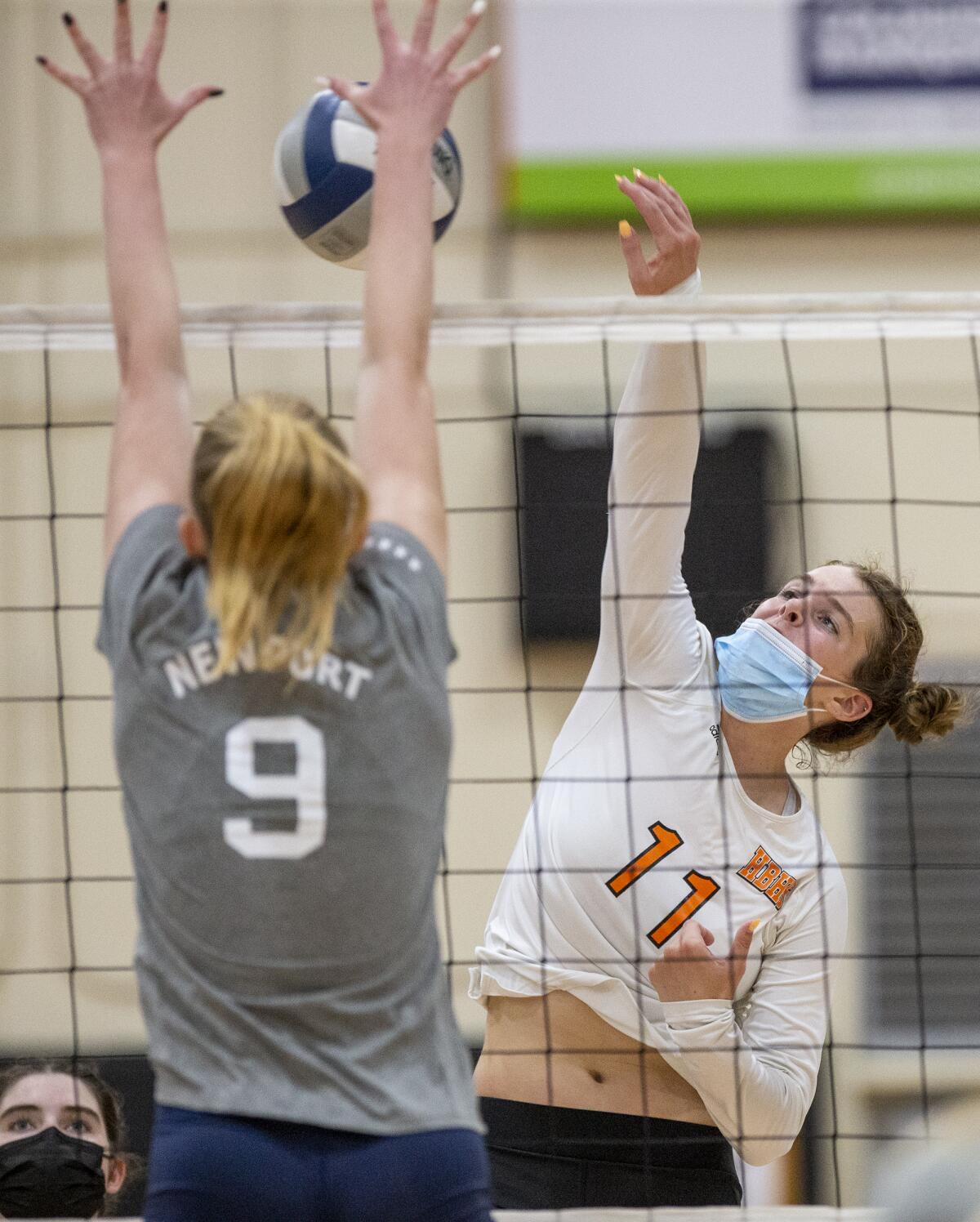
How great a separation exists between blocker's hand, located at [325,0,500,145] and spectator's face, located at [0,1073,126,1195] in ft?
6.19

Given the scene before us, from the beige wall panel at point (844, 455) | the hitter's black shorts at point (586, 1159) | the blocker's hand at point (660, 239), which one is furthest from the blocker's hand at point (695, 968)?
the beige wall panel at point (844, 455)

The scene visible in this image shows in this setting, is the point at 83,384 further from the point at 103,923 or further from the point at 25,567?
the point at 103,923

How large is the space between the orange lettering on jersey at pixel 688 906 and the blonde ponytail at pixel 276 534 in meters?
1.09

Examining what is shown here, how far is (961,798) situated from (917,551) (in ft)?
2.76

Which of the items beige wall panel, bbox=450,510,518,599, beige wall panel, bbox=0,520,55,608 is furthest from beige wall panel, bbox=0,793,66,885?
beige wall panel, bbox=450,510,518,599

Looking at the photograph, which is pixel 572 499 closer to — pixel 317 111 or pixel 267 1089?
pixel 317 111

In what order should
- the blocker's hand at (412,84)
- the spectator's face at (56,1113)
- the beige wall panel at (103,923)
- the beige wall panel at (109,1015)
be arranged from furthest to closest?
the beige wall panel at (103,923) < the beige wall panel at (109,1015) < the spectator's face at (56,1113) < the blocker's hand at (412,84)

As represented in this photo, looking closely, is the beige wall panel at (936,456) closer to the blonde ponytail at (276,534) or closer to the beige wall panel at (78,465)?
the beige wall panel at (78,465)

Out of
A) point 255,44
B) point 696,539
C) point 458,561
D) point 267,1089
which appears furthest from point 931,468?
point 267,1089

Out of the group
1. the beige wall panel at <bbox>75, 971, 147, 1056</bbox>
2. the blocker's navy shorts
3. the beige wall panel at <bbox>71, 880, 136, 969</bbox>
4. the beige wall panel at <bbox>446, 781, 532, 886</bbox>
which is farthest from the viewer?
the beige wall panel at <bbox>446, 781, 532, 886</bbox>

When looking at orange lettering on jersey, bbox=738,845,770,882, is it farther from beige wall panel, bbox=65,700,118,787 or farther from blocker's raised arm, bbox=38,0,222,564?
beige wall panel, bbox=65,700,118,787

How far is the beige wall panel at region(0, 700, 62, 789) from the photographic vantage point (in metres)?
5.00

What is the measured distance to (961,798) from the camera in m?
5.16

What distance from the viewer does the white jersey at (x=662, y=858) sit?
7.60 ft
